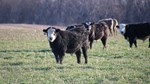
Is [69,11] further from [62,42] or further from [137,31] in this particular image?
[62,42]

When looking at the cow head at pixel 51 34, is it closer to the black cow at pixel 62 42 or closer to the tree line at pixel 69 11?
the black cow at pixel 62 42

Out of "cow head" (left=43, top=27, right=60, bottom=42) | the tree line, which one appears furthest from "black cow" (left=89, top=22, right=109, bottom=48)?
the tree line

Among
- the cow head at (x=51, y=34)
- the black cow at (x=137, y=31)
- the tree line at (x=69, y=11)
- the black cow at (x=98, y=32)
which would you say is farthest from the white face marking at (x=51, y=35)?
the tree line at (x=69, y=11)

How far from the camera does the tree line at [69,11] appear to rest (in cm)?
5062

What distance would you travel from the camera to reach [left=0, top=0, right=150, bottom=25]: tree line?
1993 inches

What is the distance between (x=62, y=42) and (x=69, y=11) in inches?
1626

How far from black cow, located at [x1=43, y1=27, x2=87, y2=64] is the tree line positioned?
36.5 metres

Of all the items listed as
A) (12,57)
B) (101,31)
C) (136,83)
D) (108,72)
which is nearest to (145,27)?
(101,31)

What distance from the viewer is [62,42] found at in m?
12.6

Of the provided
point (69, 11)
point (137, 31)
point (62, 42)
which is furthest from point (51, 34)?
point (69, 11)

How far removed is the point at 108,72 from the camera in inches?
420

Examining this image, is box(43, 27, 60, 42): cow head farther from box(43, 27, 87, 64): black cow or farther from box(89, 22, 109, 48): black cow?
box(89, 22, 109, 48): black cow

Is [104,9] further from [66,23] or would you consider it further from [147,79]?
[147,79]

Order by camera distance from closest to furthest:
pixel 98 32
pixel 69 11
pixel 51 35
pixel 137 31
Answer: pixel 51 35 < pixel 98 32 < pixel 137 31 < pixel 69 11
